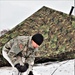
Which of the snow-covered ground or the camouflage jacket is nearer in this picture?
the camouflage jacket

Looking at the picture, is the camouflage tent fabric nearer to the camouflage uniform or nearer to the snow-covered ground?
the snow-covered ground

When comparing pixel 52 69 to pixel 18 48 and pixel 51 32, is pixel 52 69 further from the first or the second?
pixel 18 48

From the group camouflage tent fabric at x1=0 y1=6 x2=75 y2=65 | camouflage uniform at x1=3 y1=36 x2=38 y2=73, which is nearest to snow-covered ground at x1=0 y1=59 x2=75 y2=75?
camouflage tent fabric at x1=0 y1=6 x2=75 y2=65

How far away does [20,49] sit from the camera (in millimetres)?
5617

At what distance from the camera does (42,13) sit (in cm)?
1098

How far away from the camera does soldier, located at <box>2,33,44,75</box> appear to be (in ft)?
18.0

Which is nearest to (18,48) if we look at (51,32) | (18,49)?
(18,49)

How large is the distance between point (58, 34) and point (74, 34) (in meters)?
0.51

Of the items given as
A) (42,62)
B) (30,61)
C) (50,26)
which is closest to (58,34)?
(50,26)

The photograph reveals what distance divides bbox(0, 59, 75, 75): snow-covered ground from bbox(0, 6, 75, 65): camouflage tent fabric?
1.57 feet

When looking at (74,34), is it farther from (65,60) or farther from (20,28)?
(20,28)

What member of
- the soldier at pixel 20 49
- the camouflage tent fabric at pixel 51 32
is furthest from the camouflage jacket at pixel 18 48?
the camouflage tent fabric at pixel 51 32

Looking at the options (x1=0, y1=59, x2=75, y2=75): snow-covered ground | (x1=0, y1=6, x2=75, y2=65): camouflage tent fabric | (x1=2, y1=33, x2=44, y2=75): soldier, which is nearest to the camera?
(x1=2, y1=33, x2=44, y2=75): soldier

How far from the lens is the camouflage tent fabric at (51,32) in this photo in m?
10.1
